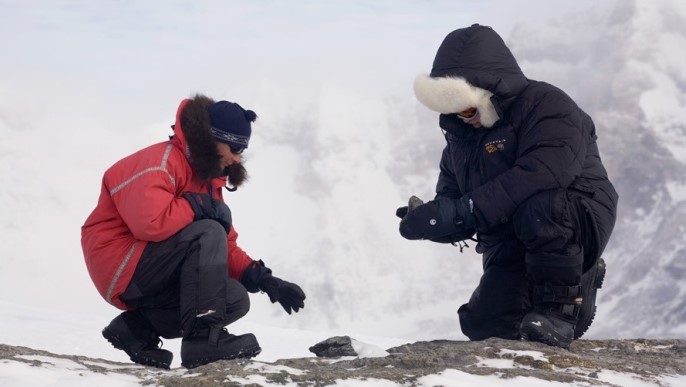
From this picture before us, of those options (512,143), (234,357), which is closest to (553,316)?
(512,143)

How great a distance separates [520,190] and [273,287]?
1152 millimetres

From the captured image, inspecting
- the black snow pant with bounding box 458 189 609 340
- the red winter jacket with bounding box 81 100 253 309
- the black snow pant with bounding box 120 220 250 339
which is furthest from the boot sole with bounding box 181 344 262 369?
the black snow pant with bounding box 458 189 609 340

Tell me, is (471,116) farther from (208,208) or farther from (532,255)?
(208,208)

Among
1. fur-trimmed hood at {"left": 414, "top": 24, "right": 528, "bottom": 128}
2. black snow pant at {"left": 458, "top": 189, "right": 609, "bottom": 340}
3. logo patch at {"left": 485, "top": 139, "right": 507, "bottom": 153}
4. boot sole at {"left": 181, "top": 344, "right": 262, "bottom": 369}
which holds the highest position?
fur-trimmed hood at {"left": 414, "top": 24, "right": 528, "bottom": 128}

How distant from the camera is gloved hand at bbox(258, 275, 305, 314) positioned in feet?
12.2

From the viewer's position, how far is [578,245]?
3.70 meters

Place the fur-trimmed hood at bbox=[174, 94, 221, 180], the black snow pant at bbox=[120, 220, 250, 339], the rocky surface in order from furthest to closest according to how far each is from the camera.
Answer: the fur-trimmed hood at bbox=[174, 94, 221, 180] → the black snow pant at bbox=[120, 220, 250, 339] → the rocky surface

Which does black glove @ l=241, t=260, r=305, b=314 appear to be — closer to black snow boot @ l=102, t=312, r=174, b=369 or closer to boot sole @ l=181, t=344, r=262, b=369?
boot sole @ l=181, t=344, r=262, b=369

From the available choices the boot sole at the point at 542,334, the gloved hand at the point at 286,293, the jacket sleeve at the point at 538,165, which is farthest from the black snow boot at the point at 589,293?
the gloved hand at the point at 286,293

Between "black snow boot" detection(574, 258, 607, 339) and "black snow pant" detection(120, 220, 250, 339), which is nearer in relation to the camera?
"black snow pant" detection(120, 220, 250, 339)

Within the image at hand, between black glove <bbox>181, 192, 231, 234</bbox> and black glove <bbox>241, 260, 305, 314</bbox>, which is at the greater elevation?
black glove <bbox>181, 192, 231, 234</bbox>

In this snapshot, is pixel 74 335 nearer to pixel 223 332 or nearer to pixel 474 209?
pixel 223 332

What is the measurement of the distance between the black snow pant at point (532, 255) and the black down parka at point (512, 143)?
A: 44mm

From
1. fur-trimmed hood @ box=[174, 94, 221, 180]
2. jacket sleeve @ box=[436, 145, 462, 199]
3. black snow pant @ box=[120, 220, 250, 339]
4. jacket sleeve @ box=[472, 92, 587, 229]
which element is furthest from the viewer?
jacket sleeve @ box=[436, 145, 462, 199]
